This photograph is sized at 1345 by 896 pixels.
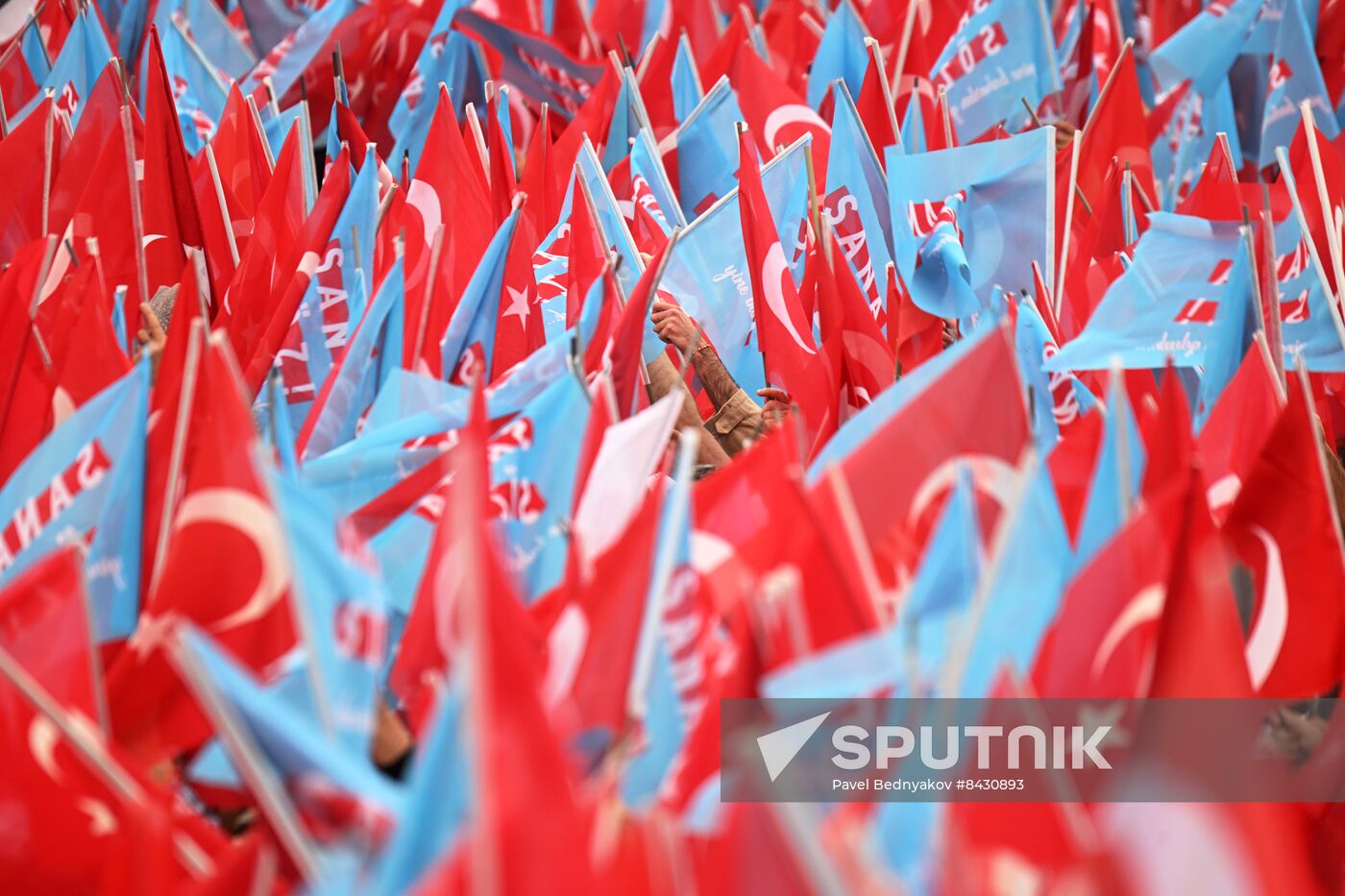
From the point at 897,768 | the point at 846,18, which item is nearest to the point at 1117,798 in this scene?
the point at 897,768

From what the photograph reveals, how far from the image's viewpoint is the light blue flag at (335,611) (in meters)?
2.24

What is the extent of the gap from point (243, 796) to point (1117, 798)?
143 centimetres

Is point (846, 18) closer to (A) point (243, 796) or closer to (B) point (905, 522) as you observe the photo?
(B) point (905, 522)

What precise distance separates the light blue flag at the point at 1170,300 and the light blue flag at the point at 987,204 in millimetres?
609

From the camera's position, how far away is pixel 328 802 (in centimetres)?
198

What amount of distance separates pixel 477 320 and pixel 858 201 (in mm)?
1529

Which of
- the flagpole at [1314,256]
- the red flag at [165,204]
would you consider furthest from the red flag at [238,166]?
the flagpole at [1314,256]

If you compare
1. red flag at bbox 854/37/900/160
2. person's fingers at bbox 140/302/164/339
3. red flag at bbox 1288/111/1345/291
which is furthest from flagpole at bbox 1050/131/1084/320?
person's fingers at bbox 140/302/164/339

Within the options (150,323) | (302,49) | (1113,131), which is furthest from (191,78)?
(1113,131)

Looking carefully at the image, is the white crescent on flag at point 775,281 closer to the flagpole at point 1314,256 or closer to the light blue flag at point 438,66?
the flagpole at point 1314,256

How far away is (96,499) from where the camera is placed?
3.00 m

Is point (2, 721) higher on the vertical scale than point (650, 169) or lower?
higher

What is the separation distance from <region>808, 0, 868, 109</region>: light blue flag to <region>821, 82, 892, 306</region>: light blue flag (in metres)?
1.63

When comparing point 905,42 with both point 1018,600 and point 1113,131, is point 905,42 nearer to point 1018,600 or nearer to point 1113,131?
point 1113,131
